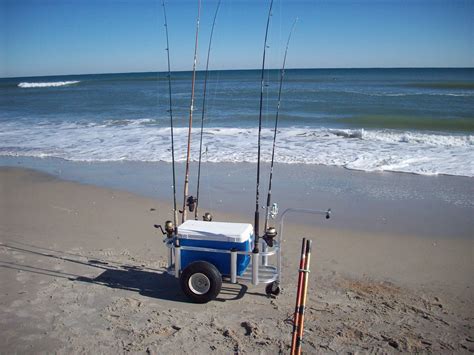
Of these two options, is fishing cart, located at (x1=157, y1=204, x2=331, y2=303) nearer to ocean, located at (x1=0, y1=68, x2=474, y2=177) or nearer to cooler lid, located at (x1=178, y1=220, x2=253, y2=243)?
cooler lid, located at (x1=178, y1=220, x2=253, y2=243)

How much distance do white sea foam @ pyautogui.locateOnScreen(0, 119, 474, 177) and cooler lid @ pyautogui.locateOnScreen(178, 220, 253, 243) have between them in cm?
633

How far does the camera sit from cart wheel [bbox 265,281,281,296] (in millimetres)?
4754

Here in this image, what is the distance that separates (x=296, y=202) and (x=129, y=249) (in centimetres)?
303

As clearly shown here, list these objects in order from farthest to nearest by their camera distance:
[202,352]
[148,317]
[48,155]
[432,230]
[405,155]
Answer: [48,155] → [405,155] → [432,230] → [148,317] → [202,352]

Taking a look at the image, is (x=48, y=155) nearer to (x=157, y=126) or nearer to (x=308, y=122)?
(x=157, y=126)

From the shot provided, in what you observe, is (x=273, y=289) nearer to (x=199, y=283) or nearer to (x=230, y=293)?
(x=230, y=293)

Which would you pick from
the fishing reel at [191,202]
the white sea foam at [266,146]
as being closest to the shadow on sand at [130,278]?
the fishing reel at [191,202]

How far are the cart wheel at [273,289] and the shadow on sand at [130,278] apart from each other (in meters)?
0.26

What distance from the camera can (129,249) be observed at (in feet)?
20.0

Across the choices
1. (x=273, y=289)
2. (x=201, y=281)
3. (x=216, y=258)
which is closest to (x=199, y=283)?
(x=201, y=281)

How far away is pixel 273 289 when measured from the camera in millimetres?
4766

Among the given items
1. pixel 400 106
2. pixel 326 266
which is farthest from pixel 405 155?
pixel 400 106

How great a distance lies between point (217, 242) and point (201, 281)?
40cm

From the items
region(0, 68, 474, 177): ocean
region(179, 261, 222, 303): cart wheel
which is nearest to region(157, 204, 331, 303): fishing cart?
region(179, 261, 222, 303): cart wheel
